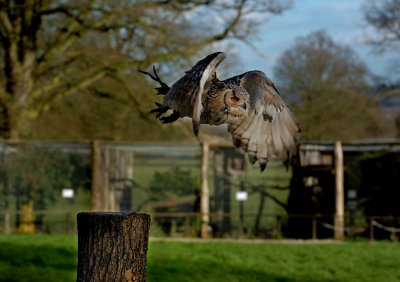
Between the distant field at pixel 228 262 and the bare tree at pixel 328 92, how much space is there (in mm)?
16468

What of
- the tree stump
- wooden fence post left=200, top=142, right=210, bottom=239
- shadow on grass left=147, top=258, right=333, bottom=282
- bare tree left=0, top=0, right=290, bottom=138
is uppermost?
bare tree left=0, top=0, right=290, bottom=138

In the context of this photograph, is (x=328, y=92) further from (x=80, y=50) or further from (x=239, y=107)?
(x=239, y=107)

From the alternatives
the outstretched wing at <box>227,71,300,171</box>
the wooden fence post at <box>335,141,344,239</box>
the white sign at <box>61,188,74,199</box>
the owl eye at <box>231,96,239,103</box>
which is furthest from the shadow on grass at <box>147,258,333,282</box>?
the white sign at <box>61,188,74,199</box>

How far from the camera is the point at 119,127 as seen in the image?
1170 inches

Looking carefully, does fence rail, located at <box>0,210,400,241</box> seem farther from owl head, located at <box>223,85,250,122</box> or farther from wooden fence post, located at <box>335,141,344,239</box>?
owl head, located at <box>223,85,250,122</box>

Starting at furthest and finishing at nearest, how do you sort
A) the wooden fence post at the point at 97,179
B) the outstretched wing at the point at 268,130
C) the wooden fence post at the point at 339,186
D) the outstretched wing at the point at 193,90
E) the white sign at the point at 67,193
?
the white sign at the point at 67,193 < the wooden fence post at the point at 97,179 < the wooden fence post at the point at 339,186 < the outstretched wing at the point at 268,130 < the outstretched wing at the point at 193,90

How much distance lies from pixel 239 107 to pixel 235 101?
6 centimetres

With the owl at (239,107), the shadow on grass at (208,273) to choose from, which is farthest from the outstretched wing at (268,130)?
the shadow on grass at (208,273)

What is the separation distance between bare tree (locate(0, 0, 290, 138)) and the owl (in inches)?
661

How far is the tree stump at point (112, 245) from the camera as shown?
6164mm

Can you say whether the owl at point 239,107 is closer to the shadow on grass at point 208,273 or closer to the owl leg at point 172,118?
the owl leg at point 172,118

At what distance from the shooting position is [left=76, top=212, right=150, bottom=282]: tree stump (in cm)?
616

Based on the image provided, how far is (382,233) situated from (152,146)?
574 centimetres

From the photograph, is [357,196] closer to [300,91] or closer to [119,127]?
[119,127]
